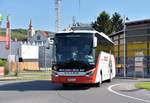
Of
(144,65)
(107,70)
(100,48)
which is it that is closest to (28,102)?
(100,48)

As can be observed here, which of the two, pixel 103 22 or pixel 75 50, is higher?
pixel 103 22

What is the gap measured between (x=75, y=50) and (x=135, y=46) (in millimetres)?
38076

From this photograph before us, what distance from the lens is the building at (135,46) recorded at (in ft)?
201

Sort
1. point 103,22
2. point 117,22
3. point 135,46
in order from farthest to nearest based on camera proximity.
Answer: point 117,22
point 103,22
point 135,46

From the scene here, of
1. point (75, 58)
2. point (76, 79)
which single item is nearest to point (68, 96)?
point (76, 79)

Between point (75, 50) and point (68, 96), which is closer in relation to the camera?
point (68, 96)

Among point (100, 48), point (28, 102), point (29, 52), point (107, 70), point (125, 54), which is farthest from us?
point (29, 52)

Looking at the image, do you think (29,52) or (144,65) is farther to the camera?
(29,52)

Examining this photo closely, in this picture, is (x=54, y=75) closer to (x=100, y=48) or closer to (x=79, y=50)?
(x=79, y=50)

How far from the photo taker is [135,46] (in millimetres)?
64125

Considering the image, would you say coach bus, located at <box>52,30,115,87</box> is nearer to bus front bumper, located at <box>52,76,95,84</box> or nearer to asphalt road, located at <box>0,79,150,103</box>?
bus front bumper, located at <box>52,76,95,84</box>

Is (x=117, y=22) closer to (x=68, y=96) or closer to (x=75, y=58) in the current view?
(x=75, y=58)

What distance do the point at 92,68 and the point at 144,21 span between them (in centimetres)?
3787

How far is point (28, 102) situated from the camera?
59.1 feet
